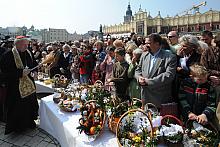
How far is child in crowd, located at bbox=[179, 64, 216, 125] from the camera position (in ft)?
7.72

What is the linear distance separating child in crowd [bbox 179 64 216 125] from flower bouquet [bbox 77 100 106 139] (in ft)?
3.12

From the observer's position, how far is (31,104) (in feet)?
14.3

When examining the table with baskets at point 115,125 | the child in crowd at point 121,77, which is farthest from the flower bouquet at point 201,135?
the child in crowd at point 121,77

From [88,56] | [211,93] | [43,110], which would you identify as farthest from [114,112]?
[88,56]

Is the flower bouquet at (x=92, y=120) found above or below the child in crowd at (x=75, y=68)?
below

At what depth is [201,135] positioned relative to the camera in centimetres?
195

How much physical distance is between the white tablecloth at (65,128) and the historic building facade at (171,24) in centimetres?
5112

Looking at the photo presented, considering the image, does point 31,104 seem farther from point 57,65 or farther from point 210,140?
point 210,140

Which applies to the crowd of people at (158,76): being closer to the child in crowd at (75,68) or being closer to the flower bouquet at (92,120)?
the flower bouquet at (92,120)

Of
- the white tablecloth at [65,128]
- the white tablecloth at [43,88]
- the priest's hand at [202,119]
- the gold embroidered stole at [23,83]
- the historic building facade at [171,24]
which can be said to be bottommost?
the white tablecloth at [65,128]

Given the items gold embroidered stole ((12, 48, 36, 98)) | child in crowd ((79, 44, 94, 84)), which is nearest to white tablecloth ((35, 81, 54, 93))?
child in crowd ((79, 44, 94, 84))

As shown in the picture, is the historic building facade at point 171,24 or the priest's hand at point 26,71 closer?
the priest's hand at point 26,71

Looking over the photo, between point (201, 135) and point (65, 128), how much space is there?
1.78 meters

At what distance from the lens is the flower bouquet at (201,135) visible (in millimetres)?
1844
